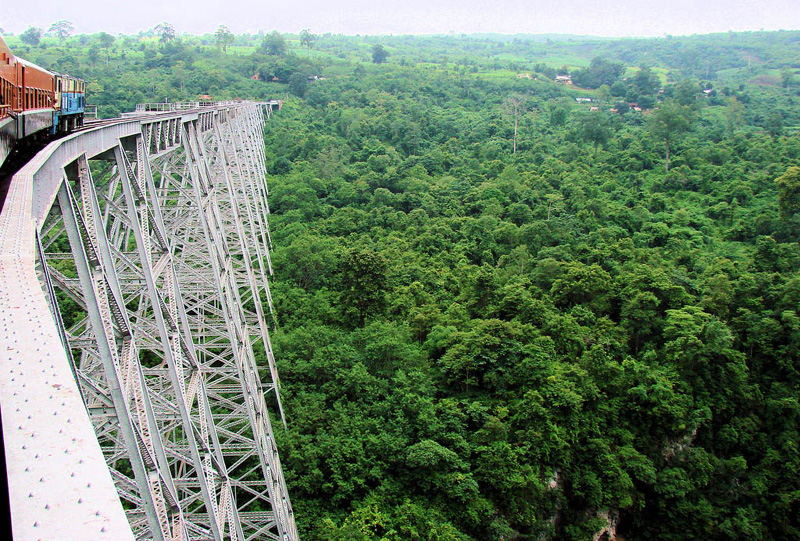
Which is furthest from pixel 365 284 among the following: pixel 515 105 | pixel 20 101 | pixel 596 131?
pixel 515 105

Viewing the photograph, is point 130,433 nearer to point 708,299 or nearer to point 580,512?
point 580,512

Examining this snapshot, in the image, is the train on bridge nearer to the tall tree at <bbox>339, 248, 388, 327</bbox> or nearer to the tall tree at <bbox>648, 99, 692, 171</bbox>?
the tall tree at <bbox>339, 248, 388, 327</bbox>

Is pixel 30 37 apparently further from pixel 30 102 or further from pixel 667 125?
pixel 30 102

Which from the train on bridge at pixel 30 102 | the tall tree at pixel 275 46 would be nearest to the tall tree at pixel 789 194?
the train on bridge at pixel 30 102

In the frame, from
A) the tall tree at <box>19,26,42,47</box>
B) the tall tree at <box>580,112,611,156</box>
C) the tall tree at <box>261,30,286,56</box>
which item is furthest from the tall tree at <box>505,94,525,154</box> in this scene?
the tall tree at <box>19,26,42,47</box>

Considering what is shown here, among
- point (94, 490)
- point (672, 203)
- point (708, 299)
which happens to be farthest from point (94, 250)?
point (672, 203)

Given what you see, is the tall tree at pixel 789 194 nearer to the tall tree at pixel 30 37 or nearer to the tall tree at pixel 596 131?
the tall tree at pixel 596 131
